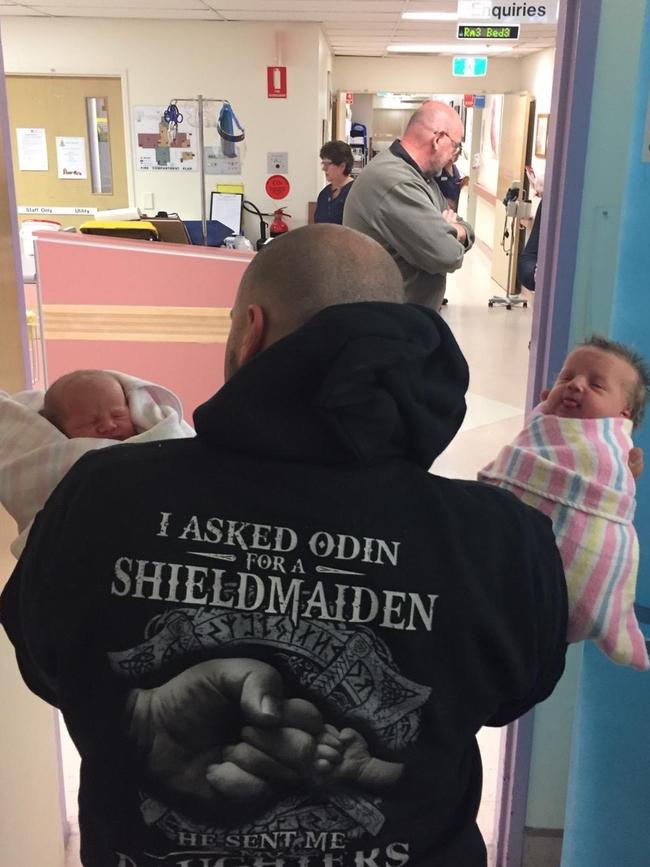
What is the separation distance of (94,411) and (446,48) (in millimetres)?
10410

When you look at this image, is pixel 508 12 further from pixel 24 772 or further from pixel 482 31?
pixel 24 772

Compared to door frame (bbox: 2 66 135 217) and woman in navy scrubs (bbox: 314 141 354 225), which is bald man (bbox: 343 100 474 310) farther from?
door frame (bbox: 2 66 135 217)

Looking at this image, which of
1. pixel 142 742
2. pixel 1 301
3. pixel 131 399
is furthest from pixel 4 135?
pixel 142 742

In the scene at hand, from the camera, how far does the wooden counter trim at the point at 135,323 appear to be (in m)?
4.01

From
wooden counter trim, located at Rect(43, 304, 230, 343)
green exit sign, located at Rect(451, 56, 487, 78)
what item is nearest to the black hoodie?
wooden counter trim, located at Rect(43, 304, 230, 343)

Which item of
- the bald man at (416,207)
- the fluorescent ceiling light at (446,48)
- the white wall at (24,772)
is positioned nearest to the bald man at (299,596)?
→ the white wall at (24,772)

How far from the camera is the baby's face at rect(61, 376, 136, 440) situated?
117cm

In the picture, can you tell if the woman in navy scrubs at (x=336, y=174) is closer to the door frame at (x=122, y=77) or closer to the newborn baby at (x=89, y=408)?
the door frame at (x=122, y=77)

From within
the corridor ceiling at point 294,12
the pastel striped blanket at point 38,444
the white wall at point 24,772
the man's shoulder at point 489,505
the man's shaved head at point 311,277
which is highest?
the corridor ceiling at point 294,12

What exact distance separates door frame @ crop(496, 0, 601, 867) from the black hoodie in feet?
2.92

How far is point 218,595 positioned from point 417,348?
0.32 metres

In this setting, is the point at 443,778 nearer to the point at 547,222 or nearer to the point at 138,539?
the point at 138,539

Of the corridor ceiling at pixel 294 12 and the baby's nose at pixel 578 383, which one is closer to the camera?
the baby's nose at pixel 578 383

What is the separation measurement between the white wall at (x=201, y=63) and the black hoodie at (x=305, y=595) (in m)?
7.19
